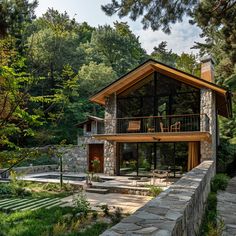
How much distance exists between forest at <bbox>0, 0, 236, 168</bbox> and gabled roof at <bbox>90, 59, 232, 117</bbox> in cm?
226

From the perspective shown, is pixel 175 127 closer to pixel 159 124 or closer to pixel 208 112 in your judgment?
pixel 159 124

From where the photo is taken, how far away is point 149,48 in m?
53.9

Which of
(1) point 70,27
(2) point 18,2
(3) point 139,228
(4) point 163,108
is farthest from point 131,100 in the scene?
(1) point 70,27

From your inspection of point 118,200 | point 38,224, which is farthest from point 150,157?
point 38,224

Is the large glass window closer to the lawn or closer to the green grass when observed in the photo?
the lawn

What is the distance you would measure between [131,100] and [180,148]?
13.5 feet

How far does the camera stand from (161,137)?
15.2m

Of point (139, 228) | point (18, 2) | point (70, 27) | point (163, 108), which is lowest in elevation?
point (139, 228)

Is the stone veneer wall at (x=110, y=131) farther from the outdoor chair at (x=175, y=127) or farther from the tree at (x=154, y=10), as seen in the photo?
the tree at (x=154, y=10)

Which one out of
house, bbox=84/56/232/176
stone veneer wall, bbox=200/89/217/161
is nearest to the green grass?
house, bbox=84/56/232/176

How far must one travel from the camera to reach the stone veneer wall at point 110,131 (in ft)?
56.7

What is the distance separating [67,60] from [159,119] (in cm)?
1958

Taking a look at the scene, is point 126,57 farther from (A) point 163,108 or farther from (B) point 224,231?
(B) point 224,231

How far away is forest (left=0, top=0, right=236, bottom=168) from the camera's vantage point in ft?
14.5
